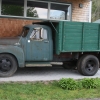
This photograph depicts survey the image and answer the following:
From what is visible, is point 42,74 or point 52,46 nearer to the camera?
point 52,46

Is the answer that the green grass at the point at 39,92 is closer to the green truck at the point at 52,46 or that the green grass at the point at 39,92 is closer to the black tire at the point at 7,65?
the black tire at the point at 7,65

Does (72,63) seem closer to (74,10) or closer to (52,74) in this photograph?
(52,74)

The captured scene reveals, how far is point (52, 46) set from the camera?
33.2ft

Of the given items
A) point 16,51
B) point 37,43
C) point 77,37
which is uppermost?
point 77,37

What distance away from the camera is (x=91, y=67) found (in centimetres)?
1061

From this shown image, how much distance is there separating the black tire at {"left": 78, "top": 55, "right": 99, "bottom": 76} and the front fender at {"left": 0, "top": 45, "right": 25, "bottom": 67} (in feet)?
7.86

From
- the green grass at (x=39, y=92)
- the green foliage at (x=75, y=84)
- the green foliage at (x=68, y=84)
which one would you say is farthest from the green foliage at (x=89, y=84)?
the green foliage at (x=68, y=84)

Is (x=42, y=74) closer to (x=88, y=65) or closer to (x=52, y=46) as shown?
(x=52, y=46)

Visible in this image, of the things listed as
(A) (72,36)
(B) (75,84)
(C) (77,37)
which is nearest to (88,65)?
(C) (77,37)

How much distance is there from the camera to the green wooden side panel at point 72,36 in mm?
9906

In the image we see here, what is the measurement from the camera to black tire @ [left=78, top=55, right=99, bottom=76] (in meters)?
10.4

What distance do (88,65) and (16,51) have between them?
302 cm

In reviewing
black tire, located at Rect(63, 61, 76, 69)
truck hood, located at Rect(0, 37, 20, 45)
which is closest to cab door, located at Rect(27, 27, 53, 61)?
truck hood, located at Rect(0, 37, 20, 45)

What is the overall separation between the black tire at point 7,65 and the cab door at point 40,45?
66cm
